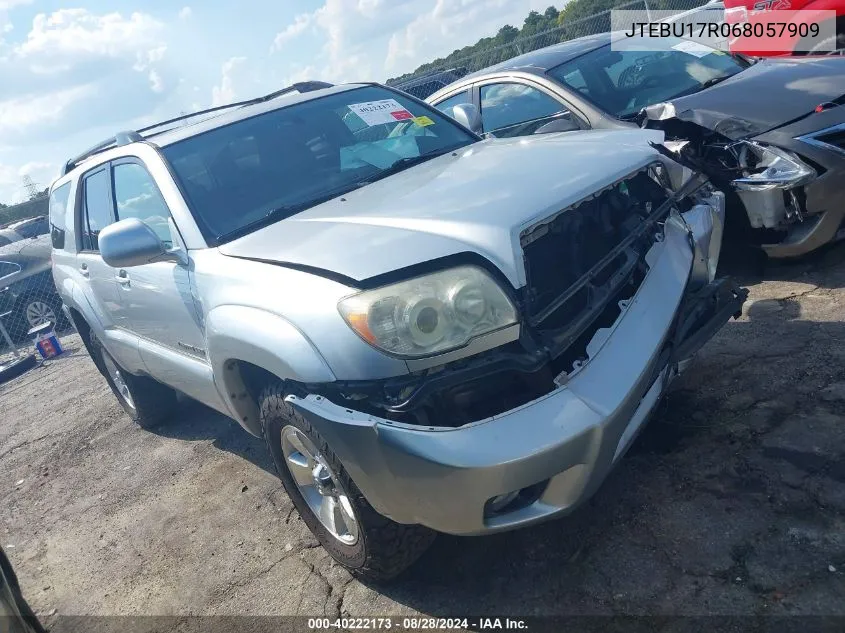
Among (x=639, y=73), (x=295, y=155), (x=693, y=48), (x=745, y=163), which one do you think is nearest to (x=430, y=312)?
(x=295, y=155)

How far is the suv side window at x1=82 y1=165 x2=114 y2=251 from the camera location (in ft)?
13.4

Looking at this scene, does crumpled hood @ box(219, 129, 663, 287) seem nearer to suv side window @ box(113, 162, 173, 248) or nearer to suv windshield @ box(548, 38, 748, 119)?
suv side window @ box(113, 162, 173, 248)

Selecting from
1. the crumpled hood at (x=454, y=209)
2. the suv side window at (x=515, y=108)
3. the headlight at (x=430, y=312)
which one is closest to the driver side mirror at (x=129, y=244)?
the crumpled hood at (x=454, y=209)

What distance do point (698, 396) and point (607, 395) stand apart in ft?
4.37

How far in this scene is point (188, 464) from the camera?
4.36 m

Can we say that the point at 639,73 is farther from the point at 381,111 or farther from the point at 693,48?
the point at 381,111

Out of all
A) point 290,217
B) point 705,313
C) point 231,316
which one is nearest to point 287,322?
point 231,316

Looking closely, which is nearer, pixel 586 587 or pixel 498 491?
pixel 498 491

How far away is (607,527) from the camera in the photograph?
2.60m

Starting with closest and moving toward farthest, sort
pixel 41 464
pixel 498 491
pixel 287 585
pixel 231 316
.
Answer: pixel 498 491 → pixel 231 316 → pixel 287 585 → pixel 41 464

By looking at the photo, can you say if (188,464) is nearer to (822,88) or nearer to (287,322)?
(287,322)

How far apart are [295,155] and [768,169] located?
107 inches

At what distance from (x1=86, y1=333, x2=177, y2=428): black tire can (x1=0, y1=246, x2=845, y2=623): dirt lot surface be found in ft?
1.25

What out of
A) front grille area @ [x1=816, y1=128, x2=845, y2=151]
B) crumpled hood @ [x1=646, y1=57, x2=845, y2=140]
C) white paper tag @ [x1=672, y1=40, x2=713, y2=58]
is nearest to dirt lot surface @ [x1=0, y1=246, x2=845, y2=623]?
front grille area @ [x1=816, y1=128, x2=845, y2=151]
